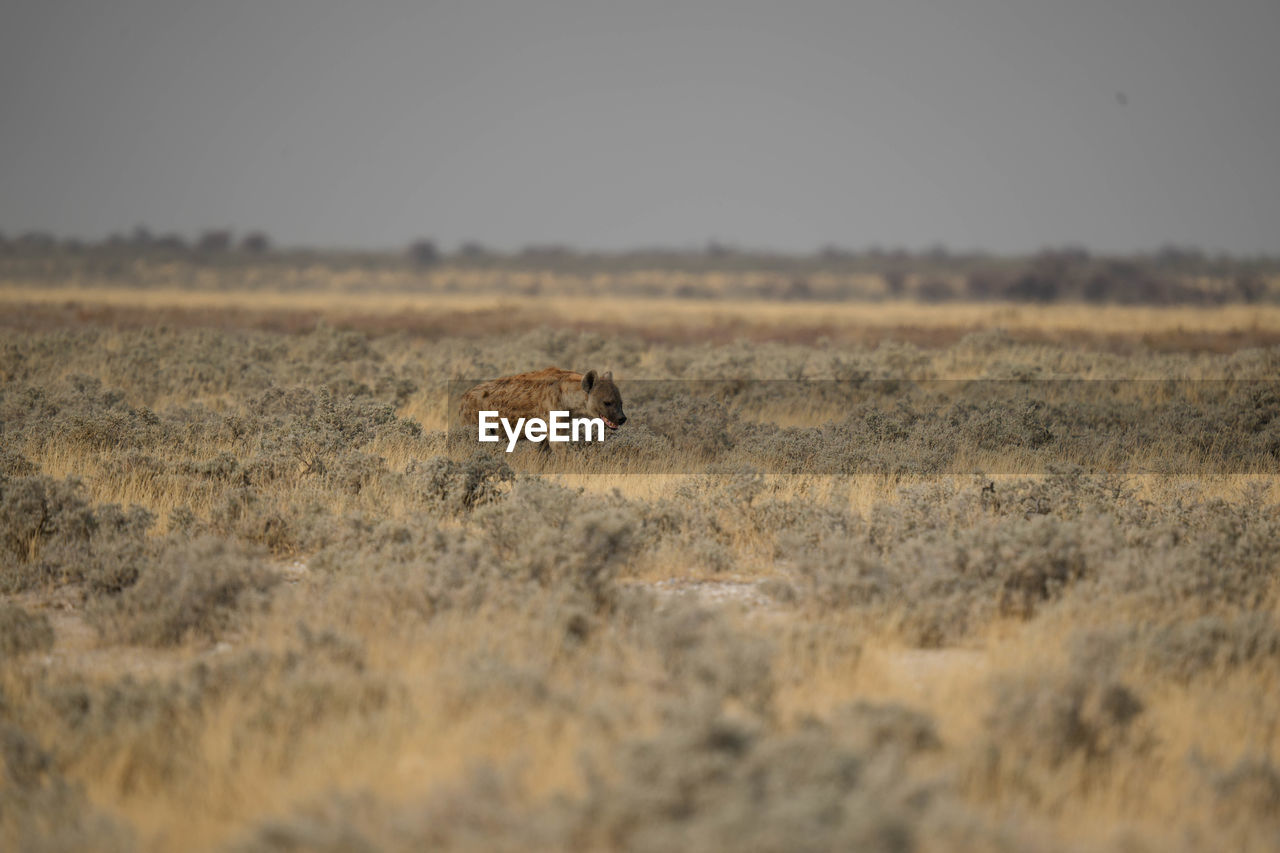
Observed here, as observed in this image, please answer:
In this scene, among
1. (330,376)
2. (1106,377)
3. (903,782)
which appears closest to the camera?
(903,782)

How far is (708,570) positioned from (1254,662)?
3658 mm

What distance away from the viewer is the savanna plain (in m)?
4.38

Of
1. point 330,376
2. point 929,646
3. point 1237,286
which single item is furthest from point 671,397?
point 1237,286

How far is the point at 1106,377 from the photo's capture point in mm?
21547

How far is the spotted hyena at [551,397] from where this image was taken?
1226 cm

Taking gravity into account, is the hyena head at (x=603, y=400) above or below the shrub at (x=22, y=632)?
above

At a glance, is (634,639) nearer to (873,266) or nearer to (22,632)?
(22,632)

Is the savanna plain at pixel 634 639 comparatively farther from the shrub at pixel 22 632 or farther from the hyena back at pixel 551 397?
the hyena back at pixel 551 397

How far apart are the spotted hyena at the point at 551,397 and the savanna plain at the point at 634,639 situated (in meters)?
0.55

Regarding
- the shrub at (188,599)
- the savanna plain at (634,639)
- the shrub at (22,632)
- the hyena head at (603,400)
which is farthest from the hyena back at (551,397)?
the shrub at (22,632)

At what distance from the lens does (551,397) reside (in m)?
12.5

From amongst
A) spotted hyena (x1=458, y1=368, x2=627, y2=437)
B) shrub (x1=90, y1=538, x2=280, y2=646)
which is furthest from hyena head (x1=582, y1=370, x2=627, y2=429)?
shrub (x1=90, y1=538, x2=280, y2=646)

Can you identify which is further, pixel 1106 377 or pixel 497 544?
pixel 1106 377

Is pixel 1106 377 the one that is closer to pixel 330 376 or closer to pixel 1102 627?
pixel 330 376
